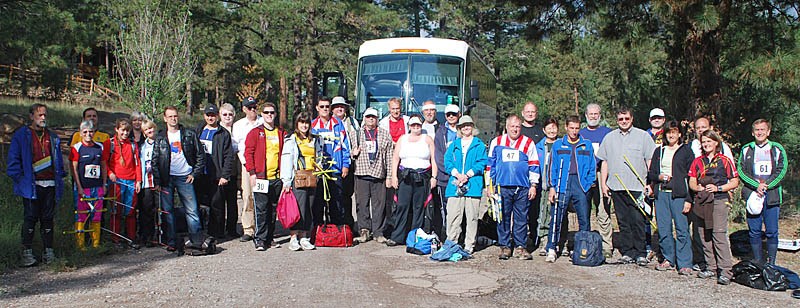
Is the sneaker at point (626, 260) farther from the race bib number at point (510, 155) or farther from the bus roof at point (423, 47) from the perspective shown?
the bus roof at point (423, 47)

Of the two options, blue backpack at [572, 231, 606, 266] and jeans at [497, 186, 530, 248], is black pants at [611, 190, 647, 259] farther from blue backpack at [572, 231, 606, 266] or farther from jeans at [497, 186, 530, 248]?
jeans at [497, 186, 530, 248]

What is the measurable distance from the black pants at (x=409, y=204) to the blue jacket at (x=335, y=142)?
0.87 m

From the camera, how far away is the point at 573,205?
8000 millimetres

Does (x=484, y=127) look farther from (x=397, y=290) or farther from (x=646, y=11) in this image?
(x=397, y=290)

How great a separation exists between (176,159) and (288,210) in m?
1.60

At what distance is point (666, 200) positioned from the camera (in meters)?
7.48

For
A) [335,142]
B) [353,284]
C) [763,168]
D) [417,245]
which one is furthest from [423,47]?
[353,284]

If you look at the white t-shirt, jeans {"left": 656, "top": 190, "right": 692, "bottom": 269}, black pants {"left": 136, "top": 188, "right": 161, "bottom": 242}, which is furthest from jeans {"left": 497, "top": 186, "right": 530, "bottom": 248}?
black pants {"left": 136, "top": 188, "right": 161, "bottom": 242}

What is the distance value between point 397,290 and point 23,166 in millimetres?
4339

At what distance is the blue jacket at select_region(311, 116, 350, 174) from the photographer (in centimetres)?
880

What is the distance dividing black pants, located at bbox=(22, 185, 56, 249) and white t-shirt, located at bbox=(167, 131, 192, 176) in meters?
1.38

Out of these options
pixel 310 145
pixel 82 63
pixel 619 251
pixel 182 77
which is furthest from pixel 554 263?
pixel 82 63

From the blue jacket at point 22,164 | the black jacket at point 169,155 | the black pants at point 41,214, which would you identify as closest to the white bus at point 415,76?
the black jacket at point 169,155

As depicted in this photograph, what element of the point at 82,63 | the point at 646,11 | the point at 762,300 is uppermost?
the point at 82,63
